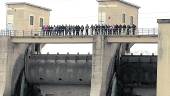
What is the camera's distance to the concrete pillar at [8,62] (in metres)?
35.6

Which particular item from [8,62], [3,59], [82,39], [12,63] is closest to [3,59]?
[3,59]

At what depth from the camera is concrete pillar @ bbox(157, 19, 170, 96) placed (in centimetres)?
2886

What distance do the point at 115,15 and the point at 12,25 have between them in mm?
9541

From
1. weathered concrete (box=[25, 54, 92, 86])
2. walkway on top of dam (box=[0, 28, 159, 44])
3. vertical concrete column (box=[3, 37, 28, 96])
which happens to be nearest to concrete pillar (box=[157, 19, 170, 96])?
walkway on top of dam (box=[0, 28, 159, 44])

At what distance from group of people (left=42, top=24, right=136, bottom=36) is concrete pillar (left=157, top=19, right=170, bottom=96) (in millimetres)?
3694

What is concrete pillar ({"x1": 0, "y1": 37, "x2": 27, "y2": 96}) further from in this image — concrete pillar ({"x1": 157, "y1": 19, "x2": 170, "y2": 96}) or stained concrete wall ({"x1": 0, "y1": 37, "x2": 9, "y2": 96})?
concrete pillar ({"x1": 157, "y1": 19, "x2": 170, "y2": 96})

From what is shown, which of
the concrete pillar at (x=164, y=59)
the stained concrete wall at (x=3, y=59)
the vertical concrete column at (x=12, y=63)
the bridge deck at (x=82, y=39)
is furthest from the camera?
the vertical concrete column at (x=12, y=63)

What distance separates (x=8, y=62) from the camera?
118 feet

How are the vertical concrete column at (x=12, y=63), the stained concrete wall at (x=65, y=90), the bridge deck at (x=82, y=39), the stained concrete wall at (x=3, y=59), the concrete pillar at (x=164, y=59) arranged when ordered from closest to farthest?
A: 1. the concrete pillar at (x=164, y=59)
2. the bridge deck at (x=82, y=39)
3. the stained concrete wall at (x=3, y=59)
4. the vertical concrete column at (x=12, y=63)
5. the stained concrete wall at (x=65, y=90)

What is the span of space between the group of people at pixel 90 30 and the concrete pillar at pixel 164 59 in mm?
3694

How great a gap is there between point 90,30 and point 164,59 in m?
7.22

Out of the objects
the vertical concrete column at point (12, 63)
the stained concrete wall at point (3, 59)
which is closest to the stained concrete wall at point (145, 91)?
the vertical concrete column at point (12, 63)

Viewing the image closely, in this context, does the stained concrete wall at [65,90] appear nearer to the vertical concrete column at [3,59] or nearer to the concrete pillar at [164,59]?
the vertical concrete column at [3,59]

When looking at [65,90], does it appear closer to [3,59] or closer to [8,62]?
[8,62]
